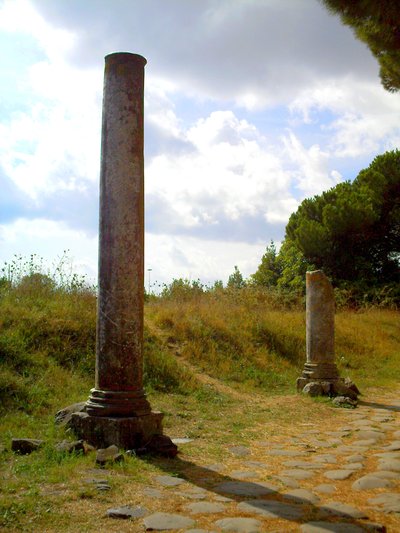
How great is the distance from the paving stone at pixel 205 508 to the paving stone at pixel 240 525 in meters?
0.21

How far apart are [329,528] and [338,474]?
1567 millimetres

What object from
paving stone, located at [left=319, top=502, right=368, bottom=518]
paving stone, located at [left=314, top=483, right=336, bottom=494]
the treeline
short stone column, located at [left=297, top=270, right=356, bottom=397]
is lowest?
paving stone, located at [left=314, top=483, right=336, bottom=494]

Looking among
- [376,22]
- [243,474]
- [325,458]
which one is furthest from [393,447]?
[376,22]

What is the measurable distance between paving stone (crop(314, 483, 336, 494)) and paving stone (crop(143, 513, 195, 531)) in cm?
135

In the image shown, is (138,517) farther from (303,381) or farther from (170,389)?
(303,381)

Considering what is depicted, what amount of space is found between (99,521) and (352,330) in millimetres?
13897

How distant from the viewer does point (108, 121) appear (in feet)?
19.7

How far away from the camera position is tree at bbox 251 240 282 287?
3128cm

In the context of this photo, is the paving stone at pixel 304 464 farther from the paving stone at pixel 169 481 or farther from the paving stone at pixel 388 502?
the paving stone at pixel 169 481

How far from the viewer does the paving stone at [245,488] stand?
4.46 m

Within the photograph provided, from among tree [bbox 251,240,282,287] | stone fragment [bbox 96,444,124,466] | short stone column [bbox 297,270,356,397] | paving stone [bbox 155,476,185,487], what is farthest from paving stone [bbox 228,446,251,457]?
tree [bbox 251,240,282,287]

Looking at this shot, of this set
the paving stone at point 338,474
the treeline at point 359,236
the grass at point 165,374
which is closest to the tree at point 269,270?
the treeline at point 359,236

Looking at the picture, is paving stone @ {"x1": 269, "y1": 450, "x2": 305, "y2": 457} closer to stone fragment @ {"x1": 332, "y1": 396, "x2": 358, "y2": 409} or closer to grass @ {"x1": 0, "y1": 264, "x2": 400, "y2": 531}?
grass @ {"x1": 0, "y1": 264, "x2": 400, "y2": 531}

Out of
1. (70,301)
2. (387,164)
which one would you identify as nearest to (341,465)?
(70,301)
